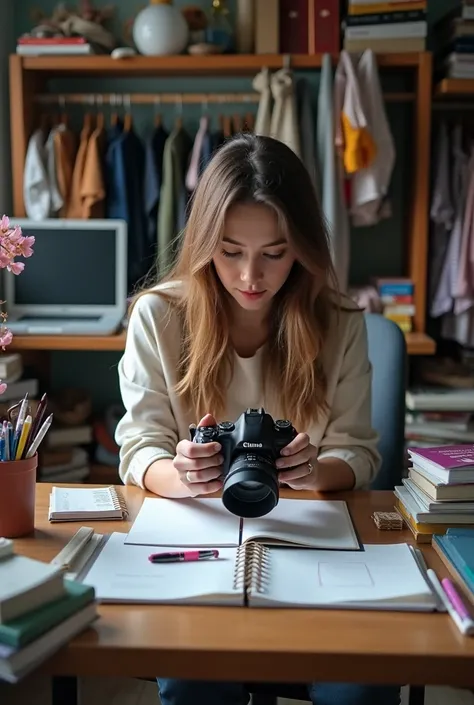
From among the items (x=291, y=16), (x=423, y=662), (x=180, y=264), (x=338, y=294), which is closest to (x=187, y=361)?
(x=180, y=264)

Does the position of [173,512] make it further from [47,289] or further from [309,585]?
[47,289]

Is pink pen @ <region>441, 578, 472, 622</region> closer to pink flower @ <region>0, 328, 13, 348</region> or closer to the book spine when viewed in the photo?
pink flower @ <region>0, 328, 13, 348</region>

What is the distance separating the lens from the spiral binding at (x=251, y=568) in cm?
87

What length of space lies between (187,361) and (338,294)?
1.07ft

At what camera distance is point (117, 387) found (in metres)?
3.12

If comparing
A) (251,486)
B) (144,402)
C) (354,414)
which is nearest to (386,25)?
(354,414)

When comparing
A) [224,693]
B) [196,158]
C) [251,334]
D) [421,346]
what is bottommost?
[224,693]

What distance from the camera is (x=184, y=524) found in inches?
42.4

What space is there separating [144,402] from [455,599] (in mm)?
681

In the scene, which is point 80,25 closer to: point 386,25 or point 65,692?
point 386,25

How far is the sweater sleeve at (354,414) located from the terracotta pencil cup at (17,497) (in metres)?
0.53

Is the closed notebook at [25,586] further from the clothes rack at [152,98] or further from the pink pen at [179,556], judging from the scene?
the clothes rack at [152,98]

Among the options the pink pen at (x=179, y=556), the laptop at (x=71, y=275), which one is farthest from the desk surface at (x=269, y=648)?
the laptop at (x=71, y=275)

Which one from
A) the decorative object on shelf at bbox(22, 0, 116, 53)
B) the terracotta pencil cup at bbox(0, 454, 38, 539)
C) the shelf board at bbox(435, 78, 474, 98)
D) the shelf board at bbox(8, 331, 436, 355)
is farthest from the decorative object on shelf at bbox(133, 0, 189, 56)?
the terracotta pencil cup at bbox(0, 454, 38, 539)
